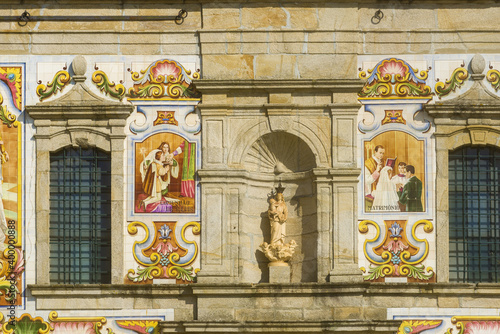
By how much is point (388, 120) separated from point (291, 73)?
1.77m

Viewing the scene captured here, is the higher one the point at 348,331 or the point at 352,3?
the point at 352,3

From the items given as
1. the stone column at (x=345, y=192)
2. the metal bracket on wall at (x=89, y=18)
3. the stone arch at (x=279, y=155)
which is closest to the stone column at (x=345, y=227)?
the stone column at (x=345, y=192)

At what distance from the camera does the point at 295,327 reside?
28.3 m

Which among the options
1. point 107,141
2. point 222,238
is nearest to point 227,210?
point 222,238

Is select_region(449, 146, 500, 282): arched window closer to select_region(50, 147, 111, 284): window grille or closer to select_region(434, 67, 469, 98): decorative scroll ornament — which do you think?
select_region(434, 67, 469, 98): decorative scroll ornament

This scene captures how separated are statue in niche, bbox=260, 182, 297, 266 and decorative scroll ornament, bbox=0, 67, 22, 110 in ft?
14.8

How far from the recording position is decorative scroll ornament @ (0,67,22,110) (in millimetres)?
29359

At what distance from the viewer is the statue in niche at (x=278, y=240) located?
28984mm

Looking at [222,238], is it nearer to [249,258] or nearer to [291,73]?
[249,258]

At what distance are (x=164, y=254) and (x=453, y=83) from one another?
5512mm

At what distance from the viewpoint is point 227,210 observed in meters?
29.0

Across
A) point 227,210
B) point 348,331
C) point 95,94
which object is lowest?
point 348,331

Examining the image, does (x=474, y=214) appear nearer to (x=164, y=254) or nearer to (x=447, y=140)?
(x=447, y=140)

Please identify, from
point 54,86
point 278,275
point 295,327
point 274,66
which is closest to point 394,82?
point 274,66
